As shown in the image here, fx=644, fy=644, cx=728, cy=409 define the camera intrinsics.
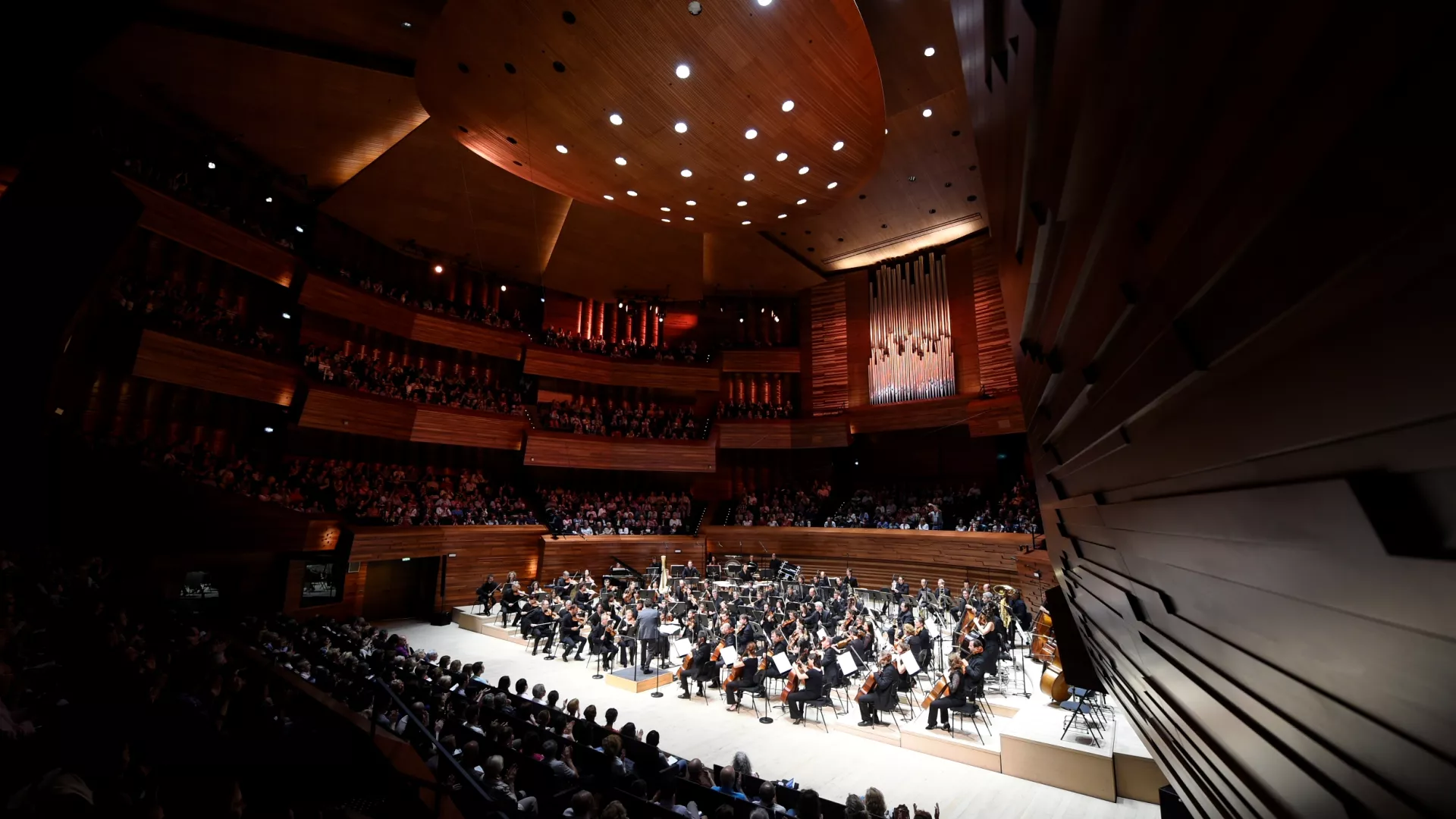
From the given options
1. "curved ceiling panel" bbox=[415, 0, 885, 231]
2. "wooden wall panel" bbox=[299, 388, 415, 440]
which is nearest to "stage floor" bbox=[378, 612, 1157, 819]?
"wooden wall panel" bbox=[299, 388, 415, 440]

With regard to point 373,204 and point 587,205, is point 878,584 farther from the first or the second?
point 373,204

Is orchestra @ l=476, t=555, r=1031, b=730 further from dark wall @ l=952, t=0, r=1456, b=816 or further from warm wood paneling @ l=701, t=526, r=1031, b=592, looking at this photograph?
dark wall @ l=952, t=0, r=1456, b=816

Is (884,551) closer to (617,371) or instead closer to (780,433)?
(780,433)

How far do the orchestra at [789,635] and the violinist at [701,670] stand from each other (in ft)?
0.06

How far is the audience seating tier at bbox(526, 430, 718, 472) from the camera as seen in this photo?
20453mm

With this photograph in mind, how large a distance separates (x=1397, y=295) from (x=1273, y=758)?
113 cm

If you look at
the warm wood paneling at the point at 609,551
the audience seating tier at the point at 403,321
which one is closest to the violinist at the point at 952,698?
the warm wood paneling at the point at 609,551

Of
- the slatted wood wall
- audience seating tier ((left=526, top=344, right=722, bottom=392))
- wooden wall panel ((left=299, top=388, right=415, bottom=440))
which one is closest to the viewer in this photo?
wooden wall panel ((left=299, top=388, right=415, bottom=440))

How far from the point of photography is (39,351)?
33.4 feet

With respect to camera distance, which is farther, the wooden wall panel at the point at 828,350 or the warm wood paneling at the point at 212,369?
the wooden wall panel at the point at 828,350

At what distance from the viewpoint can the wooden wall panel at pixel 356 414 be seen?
16.2 metres

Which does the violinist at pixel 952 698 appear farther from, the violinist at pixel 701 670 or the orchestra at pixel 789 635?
the violinist at pixel 701 670

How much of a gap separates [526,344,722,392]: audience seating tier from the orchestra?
25.3 feet

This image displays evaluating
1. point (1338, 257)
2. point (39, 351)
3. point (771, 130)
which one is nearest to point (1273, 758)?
point (1338, 257)
